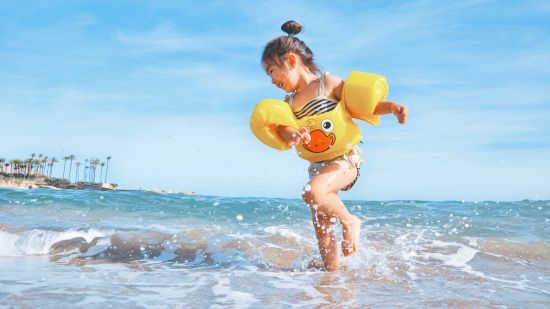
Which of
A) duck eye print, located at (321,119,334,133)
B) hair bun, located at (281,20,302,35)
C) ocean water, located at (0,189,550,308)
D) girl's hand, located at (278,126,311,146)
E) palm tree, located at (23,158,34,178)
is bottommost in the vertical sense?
ocean water, located at (0,189,550,308)

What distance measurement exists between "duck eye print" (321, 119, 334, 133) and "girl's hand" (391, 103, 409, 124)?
50cm

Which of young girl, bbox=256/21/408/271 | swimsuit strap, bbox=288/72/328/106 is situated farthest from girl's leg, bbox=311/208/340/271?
swimsuit strap, bbox=288/72/328/106

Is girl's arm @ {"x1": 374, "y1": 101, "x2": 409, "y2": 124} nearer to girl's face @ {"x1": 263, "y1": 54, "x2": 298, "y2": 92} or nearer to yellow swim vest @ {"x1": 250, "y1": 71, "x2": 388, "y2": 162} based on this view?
yellow swim vest @ {"x1": 250, "y1": 71, "x2": 388, "y2": 162}

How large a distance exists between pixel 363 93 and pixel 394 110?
30cm

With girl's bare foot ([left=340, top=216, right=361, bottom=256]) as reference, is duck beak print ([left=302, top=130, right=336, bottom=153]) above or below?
above

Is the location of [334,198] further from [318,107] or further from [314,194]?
[318,107]

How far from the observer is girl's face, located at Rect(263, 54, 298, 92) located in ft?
15.0

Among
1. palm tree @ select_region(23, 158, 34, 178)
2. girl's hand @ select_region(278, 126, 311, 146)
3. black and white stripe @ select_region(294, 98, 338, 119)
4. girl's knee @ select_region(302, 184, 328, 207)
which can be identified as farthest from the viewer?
palm tree @ select_region(23, 158, 34, 178)

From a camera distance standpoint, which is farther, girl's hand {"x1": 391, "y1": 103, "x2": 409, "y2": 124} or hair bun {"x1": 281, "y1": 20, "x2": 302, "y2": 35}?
hair bun {"x1": 281, "y1": 20, "x2": 302, "y2": 35}

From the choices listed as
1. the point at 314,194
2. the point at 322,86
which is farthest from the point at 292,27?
the point at 314,194

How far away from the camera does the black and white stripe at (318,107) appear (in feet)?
14.6

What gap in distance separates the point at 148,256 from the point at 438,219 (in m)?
5.67

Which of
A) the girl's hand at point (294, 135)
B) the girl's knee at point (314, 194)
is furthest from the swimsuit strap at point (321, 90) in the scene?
the girl's knee at point (314, 194)

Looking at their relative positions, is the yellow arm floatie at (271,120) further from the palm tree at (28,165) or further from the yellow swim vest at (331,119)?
the palm tree at (28,165)
